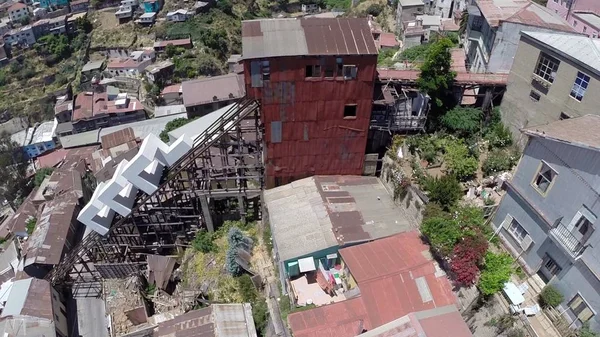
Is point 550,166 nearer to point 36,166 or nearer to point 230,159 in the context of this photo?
point 230,159

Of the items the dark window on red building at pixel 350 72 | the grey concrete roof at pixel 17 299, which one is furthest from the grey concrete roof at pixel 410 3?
the grey concrete roof at pixel 17 299

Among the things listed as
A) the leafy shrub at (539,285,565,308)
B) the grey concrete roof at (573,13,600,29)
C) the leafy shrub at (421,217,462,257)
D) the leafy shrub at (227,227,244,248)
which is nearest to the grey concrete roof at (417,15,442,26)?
the grey concrete roof at (573,13,600,29)

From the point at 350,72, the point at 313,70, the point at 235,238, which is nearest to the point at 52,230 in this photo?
the point at 235,238

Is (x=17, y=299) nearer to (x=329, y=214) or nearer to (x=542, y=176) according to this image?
(x=329, y=214)

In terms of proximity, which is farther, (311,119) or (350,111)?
(350,111)

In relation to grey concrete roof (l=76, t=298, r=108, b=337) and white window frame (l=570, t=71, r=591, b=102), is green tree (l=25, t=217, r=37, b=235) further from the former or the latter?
white window frame (l=570, t=71, r=591, b=102)
